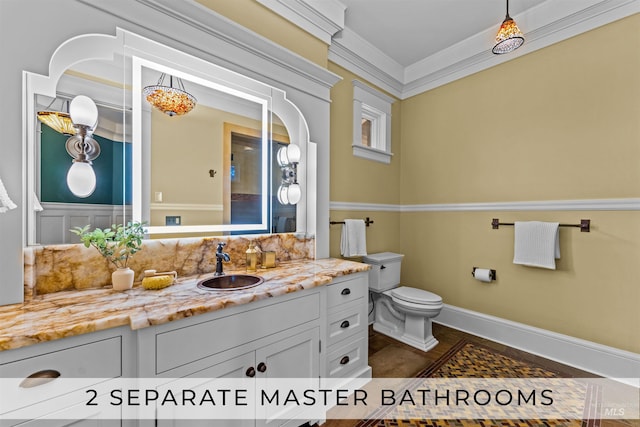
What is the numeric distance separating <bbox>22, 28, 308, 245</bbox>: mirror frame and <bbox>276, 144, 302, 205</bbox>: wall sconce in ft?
0.24

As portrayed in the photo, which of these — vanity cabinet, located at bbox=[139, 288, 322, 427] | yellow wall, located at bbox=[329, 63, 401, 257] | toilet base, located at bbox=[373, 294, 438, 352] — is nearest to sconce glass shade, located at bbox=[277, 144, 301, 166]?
yellow wall, located at bbox=[329, 63, 401, 257]

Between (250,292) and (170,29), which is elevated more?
(170,29)

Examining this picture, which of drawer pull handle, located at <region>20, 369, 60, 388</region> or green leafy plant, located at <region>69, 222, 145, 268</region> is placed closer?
drawer pull handle, located at <region>20, 369, 60, 388</region>

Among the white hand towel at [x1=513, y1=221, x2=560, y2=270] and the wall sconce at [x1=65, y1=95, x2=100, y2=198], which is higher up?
the wall sconce at [x1=65, y1=95, x2=100, y2=198]

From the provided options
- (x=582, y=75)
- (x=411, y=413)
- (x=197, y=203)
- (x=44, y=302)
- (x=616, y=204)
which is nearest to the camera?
(x=44, y=302)

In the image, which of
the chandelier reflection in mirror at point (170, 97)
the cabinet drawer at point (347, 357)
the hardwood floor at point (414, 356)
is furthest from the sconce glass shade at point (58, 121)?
the hardwood floor at point (414, 356)

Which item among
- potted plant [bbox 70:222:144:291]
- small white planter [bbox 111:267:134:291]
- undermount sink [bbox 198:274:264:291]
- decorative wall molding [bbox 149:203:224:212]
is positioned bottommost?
undermount sink [bbox 198:274:264:291]

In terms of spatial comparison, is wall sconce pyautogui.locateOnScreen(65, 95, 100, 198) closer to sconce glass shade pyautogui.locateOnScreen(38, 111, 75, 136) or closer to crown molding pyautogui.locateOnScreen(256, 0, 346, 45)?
sconce glass shade pyautogui.locateOnScreen(38, 111, 75, 136)

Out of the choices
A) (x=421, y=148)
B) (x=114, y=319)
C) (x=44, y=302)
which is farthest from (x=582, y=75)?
(x=44, y=302)

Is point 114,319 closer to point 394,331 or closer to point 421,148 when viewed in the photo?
point 394,331

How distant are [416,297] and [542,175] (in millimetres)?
1484

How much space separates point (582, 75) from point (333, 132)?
77.8 inches

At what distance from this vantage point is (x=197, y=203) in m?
1.73

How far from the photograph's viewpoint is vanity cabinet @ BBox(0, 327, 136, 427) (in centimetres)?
80
